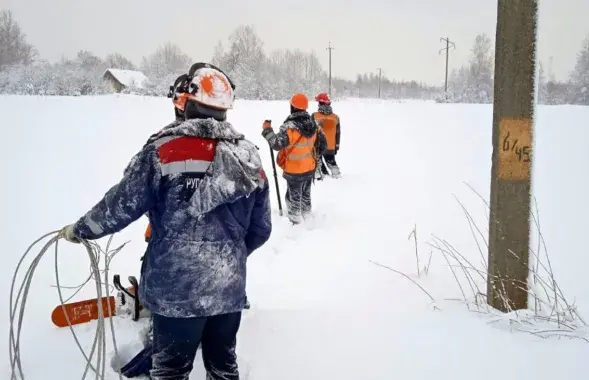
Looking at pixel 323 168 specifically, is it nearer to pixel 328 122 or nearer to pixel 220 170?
pixel 328 122

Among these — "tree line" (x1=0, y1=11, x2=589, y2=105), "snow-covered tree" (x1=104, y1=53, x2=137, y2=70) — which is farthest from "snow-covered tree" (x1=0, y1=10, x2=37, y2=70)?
"snow-covered tree" (x1=104, y1=53, x2=137, y2=70)

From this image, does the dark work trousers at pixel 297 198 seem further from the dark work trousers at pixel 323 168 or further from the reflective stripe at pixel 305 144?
the dark work trousers at pixel 323 168

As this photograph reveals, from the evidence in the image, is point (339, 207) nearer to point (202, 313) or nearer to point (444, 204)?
point (444, 204)

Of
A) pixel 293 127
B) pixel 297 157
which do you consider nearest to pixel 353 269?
pixel 297 157

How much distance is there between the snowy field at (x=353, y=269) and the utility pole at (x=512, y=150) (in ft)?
1.10

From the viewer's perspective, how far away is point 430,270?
434 centimetres

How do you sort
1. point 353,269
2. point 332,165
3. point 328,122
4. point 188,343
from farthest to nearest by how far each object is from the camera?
point 332,165, point 328,122, point 353,269, point 188,343

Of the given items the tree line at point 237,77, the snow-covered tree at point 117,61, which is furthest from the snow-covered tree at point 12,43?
the snow-covered tree at point 117,61

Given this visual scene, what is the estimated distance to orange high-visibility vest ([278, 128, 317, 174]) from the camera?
6.12m

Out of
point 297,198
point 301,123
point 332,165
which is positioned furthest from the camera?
point 332,165

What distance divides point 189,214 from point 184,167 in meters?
0.23

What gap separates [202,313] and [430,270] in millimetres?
2860

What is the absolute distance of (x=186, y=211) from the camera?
206cm

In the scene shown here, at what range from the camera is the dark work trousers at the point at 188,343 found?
85.4 inches
